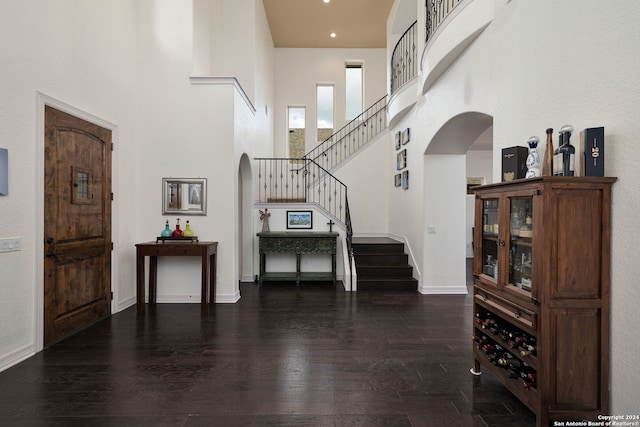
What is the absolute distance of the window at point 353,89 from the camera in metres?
11.5

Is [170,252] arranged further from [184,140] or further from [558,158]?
[558,158]

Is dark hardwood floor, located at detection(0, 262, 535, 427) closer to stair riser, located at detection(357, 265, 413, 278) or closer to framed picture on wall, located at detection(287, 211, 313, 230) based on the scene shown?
stair riser, located at detection(357, 265, 413, 278)

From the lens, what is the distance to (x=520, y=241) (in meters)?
2.57

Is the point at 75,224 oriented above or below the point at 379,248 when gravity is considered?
above

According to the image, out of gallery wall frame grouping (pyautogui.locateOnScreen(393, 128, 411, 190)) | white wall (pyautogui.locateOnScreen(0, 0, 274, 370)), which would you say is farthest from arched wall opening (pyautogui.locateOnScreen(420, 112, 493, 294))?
white wall (pyautogui.locateOnScreen(0, 0, 274, 370))

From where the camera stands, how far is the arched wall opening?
6270 mm

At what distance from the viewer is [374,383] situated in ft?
9.95

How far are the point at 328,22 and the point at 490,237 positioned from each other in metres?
9.04

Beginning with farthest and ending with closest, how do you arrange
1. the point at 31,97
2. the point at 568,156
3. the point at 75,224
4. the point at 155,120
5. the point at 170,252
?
1. the point at 155,120
2. the point at 170,252
3. the point at 75,224
4. the point at 31,97
5. the point at 568,156

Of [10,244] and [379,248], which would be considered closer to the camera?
[10,244]

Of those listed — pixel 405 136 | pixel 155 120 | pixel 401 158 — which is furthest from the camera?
pixel 401 158

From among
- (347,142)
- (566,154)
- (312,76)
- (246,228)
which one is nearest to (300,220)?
(246,228)

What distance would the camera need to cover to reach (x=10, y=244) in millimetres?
3338

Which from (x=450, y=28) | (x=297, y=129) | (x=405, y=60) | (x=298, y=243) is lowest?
(x=298, y=243)
